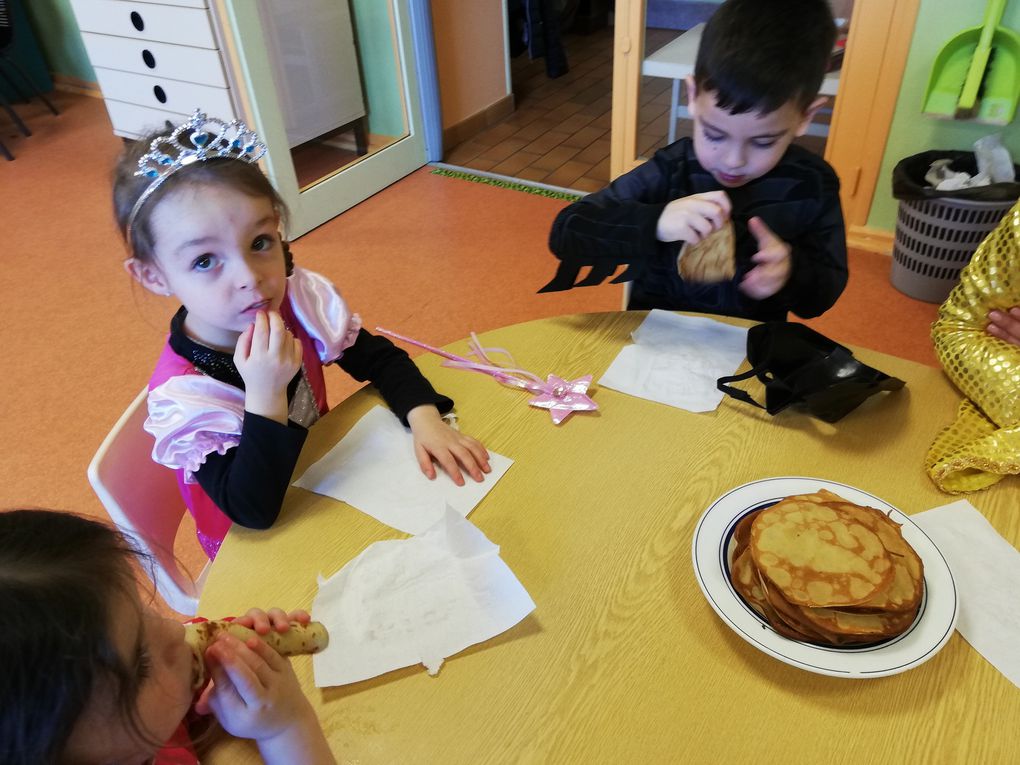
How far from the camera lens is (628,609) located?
0.71m

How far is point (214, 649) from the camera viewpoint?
0.61 meters

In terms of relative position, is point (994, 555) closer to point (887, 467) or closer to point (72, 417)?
point (887, 467)

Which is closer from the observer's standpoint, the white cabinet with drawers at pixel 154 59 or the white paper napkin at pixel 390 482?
the white paper napkin at pixel 390 482

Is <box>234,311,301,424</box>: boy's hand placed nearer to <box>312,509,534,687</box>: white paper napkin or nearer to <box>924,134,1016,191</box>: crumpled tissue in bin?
<box>312,509,534,687</box>: white paper napkin

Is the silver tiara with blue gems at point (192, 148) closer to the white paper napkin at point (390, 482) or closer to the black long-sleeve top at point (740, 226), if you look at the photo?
the white paper napkin at point (390, 482)

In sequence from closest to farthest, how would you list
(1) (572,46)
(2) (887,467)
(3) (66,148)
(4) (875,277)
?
(2) (887,467) → (4) (875,277) → (3) (66,148) → (1) (572,46)

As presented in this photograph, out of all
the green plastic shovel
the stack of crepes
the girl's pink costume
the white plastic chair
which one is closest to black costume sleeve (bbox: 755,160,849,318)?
the stack of crepes

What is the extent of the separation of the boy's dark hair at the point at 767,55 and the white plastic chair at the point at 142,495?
2.85 ft

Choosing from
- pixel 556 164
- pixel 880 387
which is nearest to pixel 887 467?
pixel 880 387

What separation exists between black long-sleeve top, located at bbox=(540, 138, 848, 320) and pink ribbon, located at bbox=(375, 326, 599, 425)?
0.22m

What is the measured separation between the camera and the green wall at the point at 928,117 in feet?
6.83

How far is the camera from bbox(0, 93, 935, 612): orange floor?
2.02 metres

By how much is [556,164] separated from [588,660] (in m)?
2.87

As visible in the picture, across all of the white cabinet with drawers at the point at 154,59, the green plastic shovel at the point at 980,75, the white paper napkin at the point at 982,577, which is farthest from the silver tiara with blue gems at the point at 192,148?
the green plastic shovel at the point at 980,75
